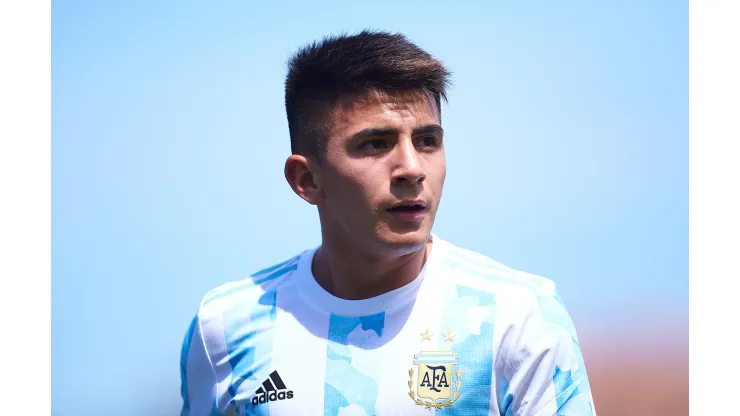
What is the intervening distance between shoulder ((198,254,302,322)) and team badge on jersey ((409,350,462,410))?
0.69 m

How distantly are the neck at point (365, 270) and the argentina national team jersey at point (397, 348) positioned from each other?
0.12ft

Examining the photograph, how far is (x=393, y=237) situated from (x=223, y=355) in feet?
2.66

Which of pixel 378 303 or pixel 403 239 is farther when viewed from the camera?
pixel 378 303

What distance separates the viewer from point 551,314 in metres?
3.08

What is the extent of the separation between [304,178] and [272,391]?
2.51 ft

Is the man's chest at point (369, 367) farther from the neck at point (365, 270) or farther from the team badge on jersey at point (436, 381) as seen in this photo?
the neck at point (365, 270)

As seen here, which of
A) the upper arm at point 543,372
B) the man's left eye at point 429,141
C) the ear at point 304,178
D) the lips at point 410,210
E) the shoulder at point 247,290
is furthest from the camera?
the shoulder at point 247,290

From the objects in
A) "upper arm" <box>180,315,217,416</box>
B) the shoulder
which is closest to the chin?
the shoulder

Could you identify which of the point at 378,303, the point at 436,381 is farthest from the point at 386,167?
the point at 436,381

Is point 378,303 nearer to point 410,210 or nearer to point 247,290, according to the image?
point 410,210

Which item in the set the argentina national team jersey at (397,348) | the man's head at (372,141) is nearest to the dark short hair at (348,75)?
the man's head at (372,141)

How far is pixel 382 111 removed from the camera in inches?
123

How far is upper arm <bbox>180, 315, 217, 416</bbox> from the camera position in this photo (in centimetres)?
340

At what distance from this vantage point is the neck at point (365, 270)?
324 cm
